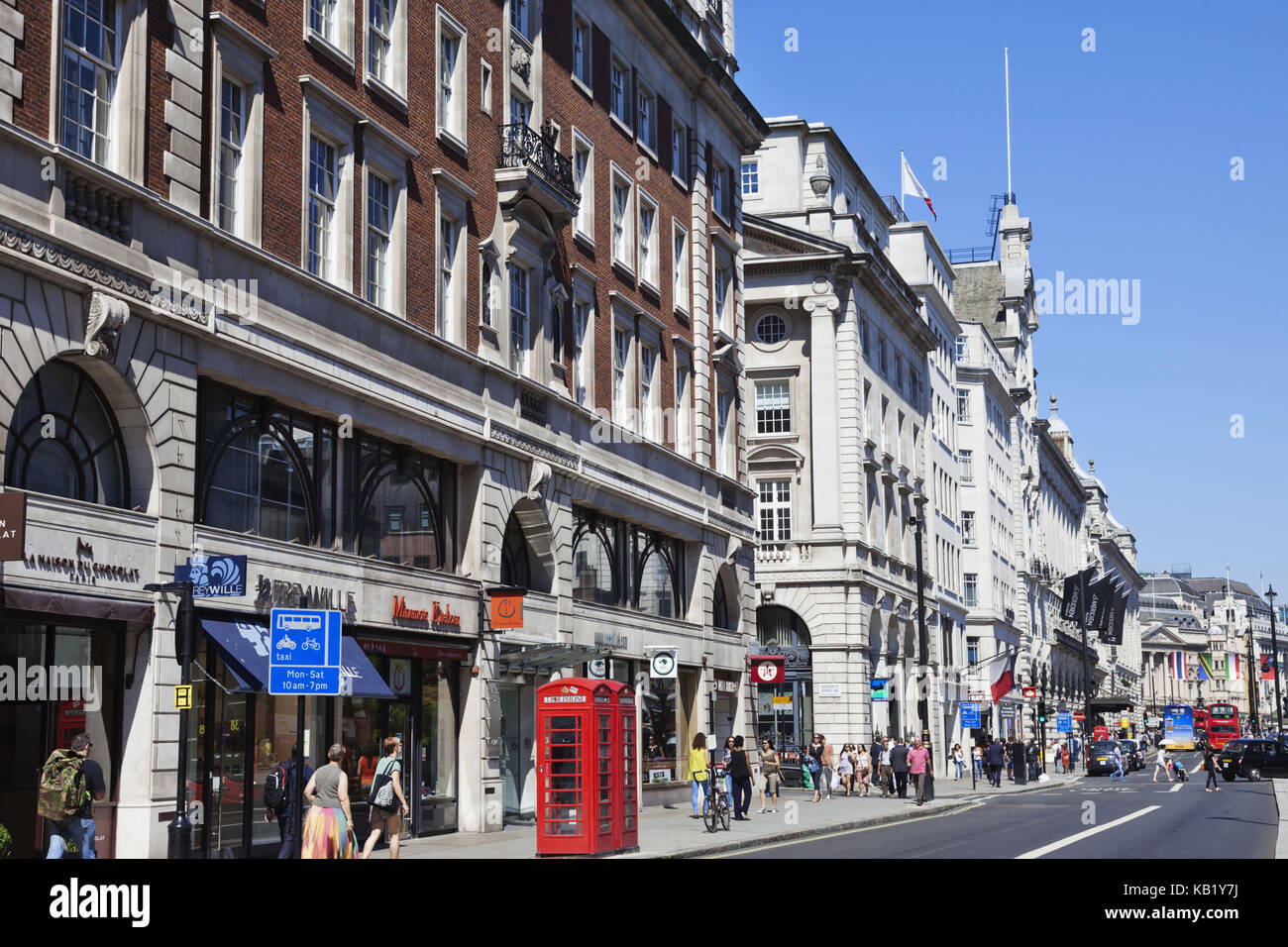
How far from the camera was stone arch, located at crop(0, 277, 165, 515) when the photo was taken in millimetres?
18656

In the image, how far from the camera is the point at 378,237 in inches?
1098

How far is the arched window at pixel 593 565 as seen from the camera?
35.9 metres

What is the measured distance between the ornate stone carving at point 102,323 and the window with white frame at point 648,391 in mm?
21228

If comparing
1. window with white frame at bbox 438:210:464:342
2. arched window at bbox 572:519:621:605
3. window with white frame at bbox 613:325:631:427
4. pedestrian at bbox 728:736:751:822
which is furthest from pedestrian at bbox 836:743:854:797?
window with white frame at bbox 438:210:464:342

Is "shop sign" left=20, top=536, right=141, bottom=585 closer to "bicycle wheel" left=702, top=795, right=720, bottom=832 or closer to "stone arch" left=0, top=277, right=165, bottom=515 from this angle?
"stone arch" left=0, top=277, right=165, bottom=515

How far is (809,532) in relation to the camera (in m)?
61.2

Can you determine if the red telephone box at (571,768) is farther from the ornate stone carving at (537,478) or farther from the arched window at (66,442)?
the ornate stone carving at (537,478)

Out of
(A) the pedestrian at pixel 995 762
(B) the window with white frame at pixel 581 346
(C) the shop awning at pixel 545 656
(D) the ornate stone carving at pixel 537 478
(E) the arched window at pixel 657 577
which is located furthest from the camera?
(A) the pedestrian at pixel 995 762

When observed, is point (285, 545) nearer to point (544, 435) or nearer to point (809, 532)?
point (544, 435)

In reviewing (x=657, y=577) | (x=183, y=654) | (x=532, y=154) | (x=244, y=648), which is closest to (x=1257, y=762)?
(x=657, y=577)

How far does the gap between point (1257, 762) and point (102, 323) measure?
5861 cm

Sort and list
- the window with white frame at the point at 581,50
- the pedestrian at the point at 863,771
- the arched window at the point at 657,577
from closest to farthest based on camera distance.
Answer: the window with white frame at the point at 581,50 < the arched window at the point at 657,577 < the pedestrian at the point at 863,771

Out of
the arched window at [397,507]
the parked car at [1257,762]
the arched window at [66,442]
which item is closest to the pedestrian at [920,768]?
the arched window at [397,507]

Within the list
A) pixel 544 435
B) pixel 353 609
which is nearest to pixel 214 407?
pixel 353 609
